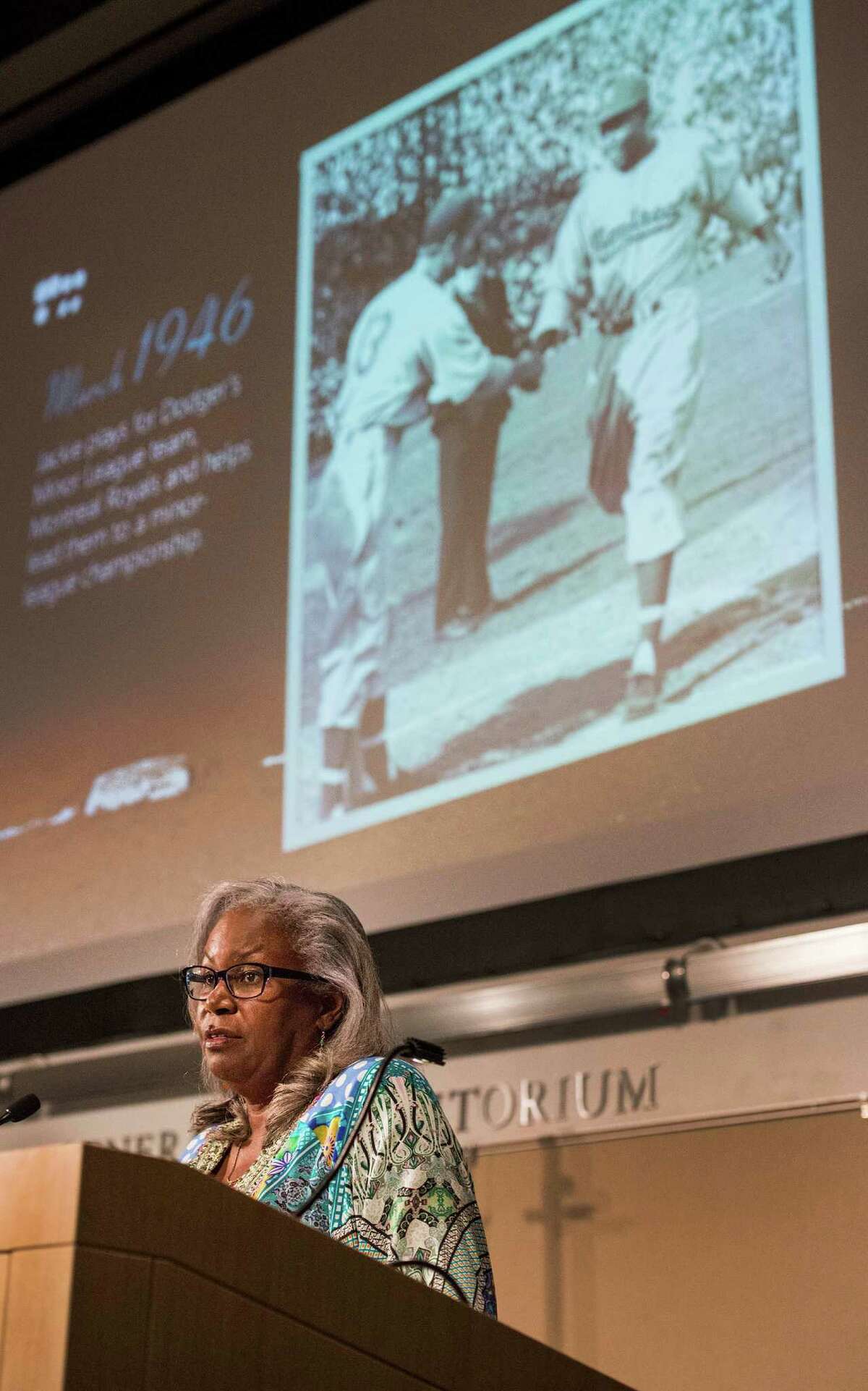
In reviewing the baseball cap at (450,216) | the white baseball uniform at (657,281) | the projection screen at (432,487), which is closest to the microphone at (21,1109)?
the projection screen at (432,487)

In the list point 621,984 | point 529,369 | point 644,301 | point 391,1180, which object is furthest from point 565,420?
point 391,1180

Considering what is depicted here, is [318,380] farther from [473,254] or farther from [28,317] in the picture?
[28,317]

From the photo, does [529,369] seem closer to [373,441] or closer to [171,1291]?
[373,441]

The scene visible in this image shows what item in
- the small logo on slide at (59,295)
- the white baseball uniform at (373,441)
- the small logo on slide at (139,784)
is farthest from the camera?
the small logo on slide at (59,295)

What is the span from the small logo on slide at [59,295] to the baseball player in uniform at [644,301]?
5.69 feet

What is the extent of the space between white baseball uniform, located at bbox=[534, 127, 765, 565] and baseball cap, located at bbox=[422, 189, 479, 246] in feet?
1.13

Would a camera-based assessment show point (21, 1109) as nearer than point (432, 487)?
Yes

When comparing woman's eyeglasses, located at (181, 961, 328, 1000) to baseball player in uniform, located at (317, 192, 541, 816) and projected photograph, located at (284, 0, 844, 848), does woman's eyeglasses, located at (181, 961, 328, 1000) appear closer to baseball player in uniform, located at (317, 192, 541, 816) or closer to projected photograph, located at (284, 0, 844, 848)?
projected photograph, located at (284, 0, 844, 848)

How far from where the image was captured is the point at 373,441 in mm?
4000

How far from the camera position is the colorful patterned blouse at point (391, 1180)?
69.6 inches

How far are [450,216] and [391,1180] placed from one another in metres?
2.76

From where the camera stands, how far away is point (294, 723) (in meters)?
3.96

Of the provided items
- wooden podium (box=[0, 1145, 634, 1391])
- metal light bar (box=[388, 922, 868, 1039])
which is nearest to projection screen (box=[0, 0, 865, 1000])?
metal light bar (box=[388, 922, 868, 1039])

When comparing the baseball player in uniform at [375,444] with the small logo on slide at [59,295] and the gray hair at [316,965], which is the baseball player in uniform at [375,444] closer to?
the small logo on slide at [59,295]
